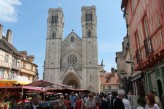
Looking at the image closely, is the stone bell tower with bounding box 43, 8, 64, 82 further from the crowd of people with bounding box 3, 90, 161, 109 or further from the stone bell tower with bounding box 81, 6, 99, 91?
the crowd of people with bounding box 3, 90, 161, 109

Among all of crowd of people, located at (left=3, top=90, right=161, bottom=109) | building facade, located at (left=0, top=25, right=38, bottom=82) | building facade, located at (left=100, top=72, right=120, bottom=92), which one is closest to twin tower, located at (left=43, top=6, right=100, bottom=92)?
building facade, located at (left=100, top=72, right=120, bottom=92)

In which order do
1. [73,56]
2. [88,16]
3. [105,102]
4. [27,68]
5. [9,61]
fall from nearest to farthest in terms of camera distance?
[105,102] → [9,61] → [27,68] → [73,56] → [88,16]

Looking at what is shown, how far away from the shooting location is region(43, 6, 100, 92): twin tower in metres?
48.4

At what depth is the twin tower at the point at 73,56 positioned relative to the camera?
48.4m

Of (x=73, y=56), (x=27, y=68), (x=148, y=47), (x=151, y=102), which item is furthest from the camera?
(x=73, y=56)

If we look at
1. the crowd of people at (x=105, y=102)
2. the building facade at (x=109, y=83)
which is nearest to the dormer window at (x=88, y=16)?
the building facade at (x=109, y=83)

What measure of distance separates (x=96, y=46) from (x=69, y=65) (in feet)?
27.6

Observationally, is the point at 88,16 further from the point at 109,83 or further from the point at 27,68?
the point at 27,68


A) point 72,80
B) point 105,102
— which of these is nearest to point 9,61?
point 105,102

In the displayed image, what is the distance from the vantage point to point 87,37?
169ft

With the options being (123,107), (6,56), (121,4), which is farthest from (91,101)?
(6,56)

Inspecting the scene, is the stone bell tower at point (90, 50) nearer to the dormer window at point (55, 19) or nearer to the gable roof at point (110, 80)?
the dormer window at point (55, 19)

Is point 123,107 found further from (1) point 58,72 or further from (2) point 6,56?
(1) point 58,72

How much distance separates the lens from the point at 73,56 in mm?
50844
